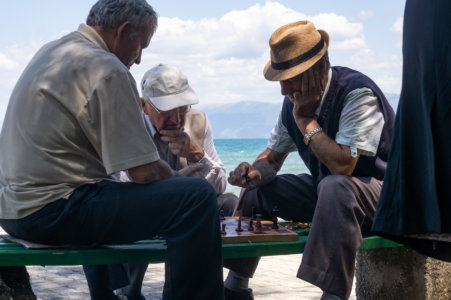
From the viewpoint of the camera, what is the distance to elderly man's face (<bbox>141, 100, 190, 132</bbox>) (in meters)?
4.25

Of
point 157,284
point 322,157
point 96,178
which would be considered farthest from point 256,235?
point 157,284

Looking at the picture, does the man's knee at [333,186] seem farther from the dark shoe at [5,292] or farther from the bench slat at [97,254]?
the dark shoe at [5,292]

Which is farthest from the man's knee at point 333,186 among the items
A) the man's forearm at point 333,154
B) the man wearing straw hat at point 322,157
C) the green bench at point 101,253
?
the green bench at point 101,253

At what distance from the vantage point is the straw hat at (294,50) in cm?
391

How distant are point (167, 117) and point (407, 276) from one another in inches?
73.2

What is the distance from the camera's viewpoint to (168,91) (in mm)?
4203

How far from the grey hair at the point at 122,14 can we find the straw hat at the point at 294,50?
991 mm

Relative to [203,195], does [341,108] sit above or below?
above

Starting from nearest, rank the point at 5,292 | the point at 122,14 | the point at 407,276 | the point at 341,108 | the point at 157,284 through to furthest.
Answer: the point at 5,292 < the point at 122,14 < the point at 341,108 < the point at 407,276 < the point at 157,284

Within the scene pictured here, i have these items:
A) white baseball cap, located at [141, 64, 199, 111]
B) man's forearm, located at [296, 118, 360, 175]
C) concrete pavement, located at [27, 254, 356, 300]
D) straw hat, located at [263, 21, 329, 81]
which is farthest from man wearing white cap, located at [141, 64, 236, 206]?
concrete pavement, located at [27, 254, 356, 300]

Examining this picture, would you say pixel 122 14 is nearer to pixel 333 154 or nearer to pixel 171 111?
pixel 171 111

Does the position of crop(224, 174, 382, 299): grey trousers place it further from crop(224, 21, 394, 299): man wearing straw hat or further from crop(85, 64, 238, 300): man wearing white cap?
crop(85, 64, 238, 300): man wearing white cap

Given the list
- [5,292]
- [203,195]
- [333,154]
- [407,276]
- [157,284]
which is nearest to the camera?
[203,195]

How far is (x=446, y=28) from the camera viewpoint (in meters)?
2.49
